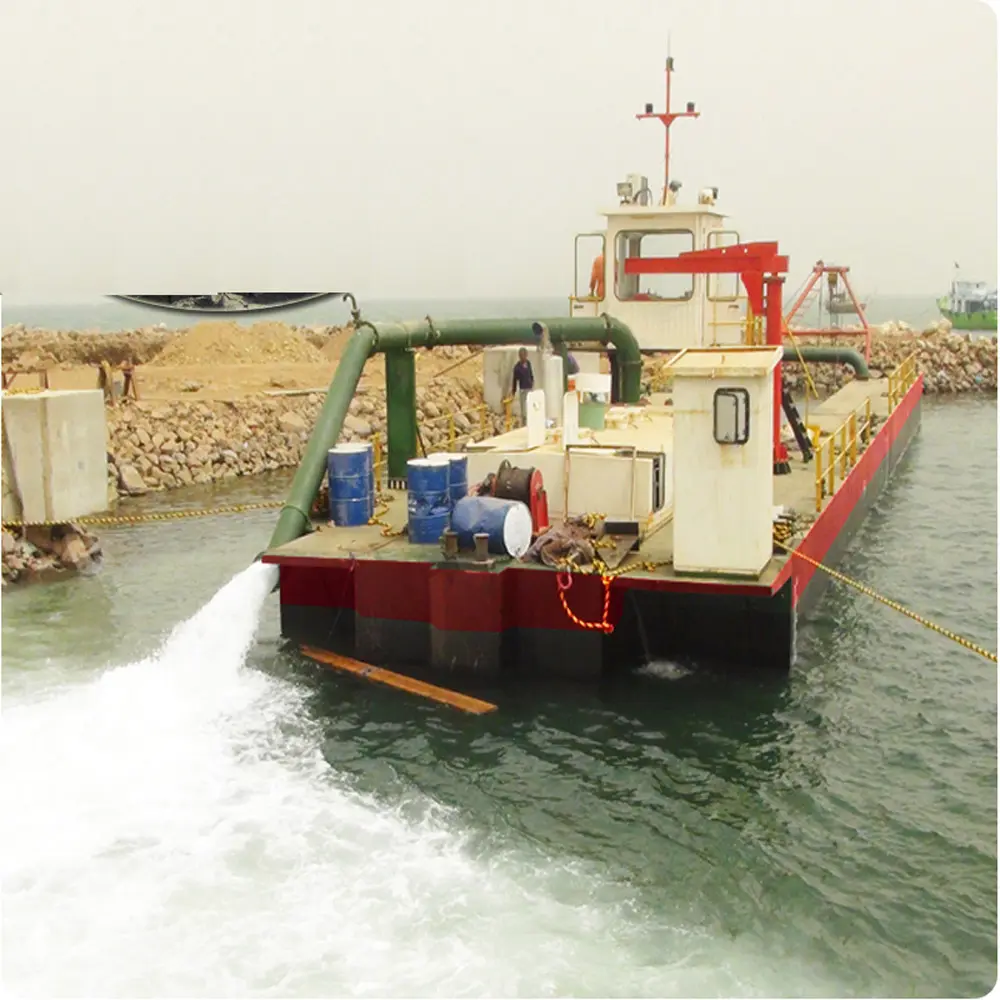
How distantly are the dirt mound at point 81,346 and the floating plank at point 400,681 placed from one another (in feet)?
82.2

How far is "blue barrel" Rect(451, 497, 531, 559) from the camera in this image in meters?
11.2

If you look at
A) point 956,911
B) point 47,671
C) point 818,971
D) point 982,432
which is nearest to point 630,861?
point 818,971

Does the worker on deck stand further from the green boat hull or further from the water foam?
the green boat hull

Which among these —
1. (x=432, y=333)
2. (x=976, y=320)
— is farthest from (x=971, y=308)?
(x=432, y=333)

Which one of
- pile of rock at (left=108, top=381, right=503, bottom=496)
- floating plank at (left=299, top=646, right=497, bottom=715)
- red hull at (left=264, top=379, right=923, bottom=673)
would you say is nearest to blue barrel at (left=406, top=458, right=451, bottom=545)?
red hull at (left=264, top=379, right=923, bottom=673)

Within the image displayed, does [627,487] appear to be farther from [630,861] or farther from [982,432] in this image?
[982,432]

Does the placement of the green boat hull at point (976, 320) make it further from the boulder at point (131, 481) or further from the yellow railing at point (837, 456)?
the boulder at point (131, 481)

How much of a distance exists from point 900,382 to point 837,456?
44.1 ft

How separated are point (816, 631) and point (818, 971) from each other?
6716 millimetres

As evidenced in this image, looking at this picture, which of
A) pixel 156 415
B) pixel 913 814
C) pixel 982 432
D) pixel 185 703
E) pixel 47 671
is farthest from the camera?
pixel 982 432

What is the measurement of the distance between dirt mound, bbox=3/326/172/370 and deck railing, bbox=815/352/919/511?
2372 cm

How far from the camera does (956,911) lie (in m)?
7.56

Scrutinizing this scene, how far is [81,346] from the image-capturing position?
44250mm

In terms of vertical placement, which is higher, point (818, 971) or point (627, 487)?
point (627, 487)
